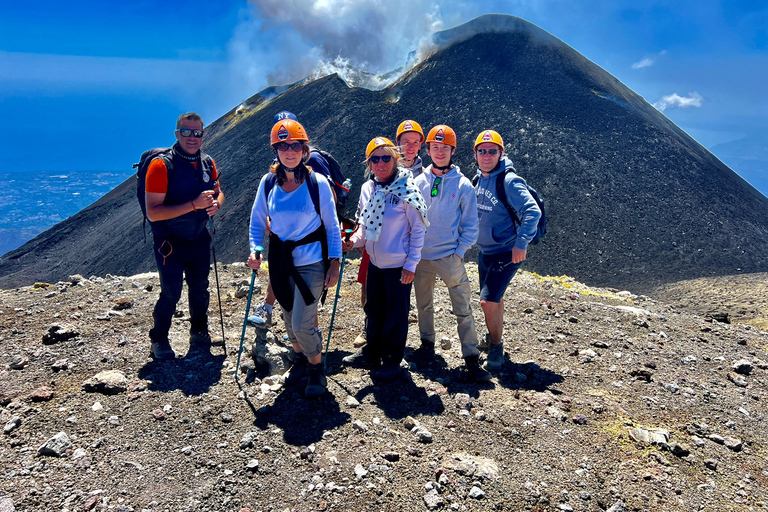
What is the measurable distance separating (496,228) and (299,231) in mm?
2335

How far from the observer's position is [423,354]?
19.0 feet

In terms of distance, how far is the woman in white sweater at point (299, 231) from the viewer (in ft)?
14.1

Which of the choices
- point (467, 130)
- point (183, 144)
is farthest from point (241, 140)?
point (183, 144)

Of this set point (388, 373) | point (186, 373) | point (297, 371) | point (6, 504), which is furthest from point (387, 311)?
point (6, 504)

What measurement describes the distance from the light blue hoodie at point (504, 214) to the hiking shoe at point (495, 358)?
1123 millimetres

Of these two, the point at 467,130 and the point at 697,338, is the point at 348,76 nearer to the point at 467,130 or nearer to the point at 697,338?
the point at 467,130

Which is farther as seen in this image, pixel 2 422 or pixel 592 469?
pixel 2 422

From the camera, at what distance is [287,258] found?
14.3 ft

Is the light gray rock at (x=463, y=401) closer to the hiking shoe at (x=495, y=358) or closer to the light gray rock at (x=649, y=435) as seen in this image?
the hiking shoe at (x=495, y=358)

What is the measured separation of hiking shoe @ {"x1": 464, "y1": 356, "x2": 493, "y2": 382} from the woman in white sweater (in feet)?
5.96

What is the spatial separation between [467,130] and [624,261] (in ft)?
34.9

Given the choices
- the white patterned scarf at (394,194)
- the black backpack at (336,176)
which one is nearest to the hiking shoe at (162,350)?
the black backpack at (336,176)

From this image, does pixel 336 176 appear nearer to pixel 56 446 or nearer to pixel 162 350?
pixel 162 350

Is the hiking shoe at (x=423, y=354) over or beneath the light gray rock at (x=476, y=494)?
over
